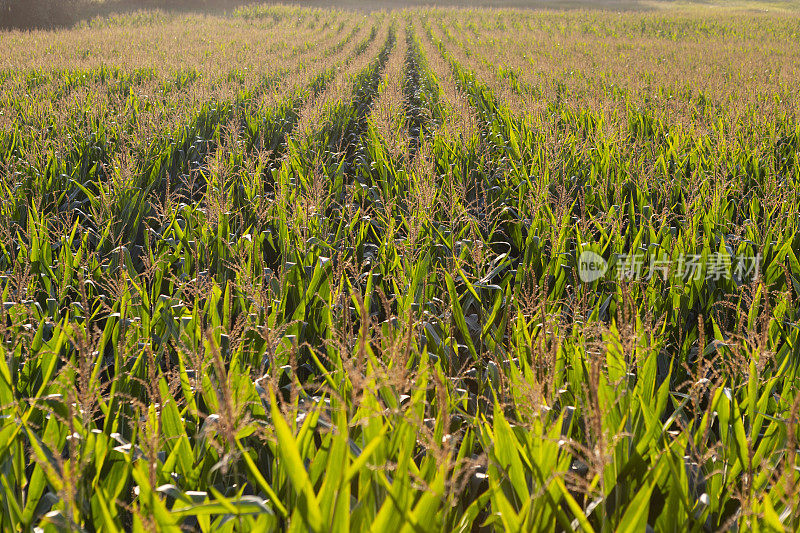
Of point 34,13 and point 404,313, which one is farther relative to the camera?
point 34,13

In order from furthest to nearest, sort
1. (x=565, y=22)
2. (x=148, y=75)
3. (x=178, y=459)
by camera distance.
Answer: (x=565, y=22)
(x=148, y=75)
(x=178, y=459)

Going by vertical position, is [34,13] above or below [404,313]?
above

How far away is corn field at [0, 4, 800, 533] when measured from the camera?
138cm

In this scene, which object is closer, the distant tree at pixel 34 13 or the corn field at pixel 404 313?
the corn field at pixel 404 313

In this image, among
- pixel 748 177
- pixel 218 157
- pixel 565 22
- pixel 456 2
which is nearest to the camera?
pixel 748 177

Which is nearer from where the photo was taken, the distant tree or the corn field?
the corn field

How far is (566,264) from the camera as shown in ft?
10.6

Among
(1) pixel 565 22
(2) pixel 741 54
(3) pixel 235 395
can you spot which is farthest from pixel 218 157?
(1) pixel 565 22

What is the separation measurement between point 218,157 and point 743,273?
3699mm

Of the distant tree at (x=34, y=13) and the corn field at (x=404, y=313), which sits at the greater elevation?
Result: the distant tree at (x=34, y=13)

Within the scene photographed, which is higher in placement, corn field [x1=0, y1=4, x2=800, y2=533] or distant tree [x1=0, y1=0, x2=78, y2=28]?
distant tree [x1=0, y1=0, x2=78, y2=28]

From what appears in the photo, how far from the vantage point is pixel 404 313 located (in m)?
2.39

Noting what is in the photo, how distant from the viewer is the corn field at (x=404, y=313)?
138cm

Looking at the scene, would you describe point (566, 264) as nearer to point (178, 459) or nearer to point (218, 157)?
point (178, 459)
